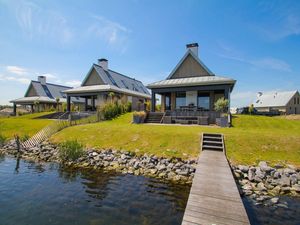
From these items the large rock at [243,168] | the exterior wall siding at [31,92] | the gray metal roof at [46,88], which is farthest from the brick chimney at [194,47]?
the exterior wall siding at [31,92]

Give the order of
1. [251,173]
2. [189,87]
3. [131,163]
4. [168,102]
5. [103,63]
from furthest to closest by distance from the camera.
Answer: [103,63]
[168,102]
[189,87]
[131,163]
[251,173]

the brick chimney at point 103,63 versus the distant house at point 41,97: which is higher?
the brick chimney at point 103,63

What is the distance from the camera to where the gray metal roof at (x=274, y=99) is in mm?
39275

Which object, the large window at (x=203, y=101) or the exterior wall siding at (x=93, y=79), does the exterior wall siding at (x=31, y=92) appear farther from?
the large window at (x=203, y=101)

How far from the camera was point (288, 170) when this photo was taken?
7.64 m

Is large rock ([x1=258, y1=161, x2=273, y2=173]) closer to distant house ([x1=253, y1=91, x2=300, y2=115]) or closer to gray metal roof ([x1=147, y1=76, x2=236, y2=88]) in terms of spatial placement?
gray metal roof ([x1=147, y1=76, x2=236, y2=88])

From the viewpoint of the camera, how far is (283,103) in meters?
38.6

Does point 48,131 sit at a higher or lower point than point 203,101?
lower

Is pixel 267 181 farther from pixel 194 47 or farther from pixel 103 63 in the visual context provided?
pixel 103 63

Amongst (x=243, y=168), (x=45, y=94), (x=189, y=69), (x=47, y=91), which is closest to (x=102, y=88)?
(x=189, y=69)

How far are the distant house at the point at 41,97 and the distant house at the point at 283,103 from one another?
42299mm

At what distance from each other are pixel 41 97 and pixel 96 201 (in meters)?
34.4

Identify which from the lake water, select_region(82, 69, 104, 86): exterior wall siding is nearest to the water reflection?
the lake water

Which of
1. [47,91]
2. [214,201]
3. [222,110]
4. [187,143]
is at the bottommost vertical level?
[214,201]
